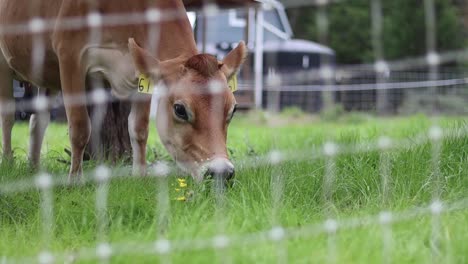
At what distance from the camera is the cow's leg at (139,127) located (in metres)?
4.64

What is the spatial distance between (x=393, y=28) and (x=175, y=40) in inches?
431

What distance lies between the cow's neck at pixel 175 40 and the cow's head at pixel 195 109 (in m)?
0.16

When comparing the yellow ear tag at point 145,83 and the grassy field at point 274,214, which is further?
the yellow ear tag at point 145,83

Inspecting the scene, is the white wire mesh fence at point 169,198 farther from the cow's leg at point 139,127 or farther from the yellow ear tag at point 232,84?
the yellow ear tag at point 232,84

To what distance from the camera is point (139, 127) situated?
468cm

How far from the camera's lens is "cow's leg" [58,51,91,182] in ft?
13.9

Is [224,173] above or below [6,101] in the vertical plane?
below

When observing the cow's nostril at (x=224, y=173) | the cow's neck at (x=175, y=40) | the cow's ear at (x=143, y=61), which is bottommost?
the cow's nostril at (x=224, y=173)

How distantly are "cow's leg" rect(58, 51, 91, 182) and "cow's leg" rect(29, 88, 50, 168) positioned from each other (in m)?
0.74

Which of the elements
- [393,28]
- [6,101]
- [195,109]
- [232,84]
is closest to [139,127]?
[232,84]

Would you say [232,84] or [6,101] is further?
[6,101]

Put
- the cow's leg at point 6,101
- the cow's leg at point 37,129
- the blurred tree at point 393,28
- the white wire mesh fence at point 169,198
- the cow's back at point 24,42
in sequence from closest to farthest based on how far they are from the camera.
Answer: the white wire mesh fence at point 169,198
the cow's back at point 24,42
the cow's leg at point 37,129
the cow's leg at point 6,101
the blurred tree at point 393,28

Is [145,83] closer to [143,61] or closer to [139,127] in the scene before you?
[143,61]

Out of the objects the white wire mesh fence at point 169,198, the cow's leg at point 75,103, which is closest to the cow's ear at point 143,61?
the white wire mesh fence at point 169,198
